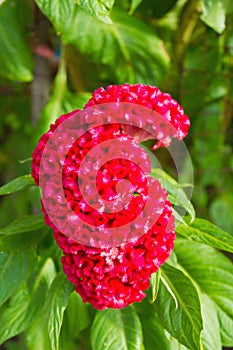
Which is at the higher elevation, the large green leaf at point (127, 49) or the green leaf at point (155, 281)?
the large green leaf at point (127, 49)

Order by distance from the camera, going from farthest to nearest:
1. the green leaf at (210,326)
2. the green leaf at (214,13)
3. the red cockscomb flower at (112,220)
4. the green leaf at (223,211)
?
1. the green leaf at (223,211)
2. the green leaf at (214,13)
3. the green leaf at (210,326)
4. the red cockscomb flower at (112,220)

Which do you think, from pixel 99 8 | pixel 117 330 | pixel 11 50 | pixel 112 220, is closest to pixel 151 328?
pixel 117 330

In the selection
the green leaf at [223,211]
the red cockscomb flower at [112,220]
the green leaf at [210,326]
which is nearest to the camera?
the red cockscomb flower at [112,220]

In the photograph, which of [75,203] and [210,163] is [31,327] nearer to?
[75,203]

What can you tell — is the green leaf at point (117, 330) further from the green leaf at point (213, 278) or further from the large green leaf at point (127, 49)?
the large green leaf at point (127, 49)

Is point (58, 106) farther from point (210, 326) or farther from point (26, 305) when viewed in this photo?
point (210, 326)

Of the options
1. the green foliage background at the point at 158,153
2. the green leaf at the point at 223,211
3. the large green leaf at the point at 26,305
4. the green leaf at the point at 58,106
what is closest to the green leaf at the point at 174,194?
the green foliage background at the point at 158,153

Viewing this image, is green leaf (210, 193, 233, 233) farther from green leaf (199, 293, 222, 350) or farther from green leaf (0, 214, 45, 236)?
green leaf (0, 214, 45, 236)
